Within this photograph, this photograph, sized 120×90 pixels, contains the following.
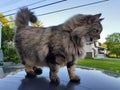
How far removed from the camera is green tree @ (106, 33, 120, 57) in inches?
2216

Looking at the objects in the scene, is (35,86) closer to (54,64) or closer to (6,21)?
(54,64)

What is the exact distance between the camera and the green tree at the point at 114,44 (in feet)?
185

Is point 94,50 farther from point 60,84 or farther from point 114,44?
point 60,84

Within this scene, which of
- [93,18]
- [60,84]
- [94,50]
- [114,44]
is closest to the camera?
[60,84]

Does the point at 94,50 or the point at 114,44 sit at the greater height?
the point at 114,44

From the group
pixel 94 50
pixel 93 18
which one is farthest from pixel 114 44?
pixel 93 18

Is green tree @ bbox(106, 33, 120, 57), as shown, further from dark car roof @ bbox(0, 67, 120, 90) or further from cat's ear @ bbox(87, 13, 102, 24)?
dark car roof @ bbox(0, 67, 120, 90)

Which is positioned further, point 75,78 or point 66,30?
point 66,30

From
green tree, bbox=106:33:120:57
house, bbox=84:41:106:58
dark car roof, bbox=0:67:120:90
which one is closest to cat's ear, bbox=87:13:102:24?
house, bbox=84:41:106:58

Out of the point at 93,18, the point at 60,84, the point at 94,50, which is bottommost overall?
the point at 94,50

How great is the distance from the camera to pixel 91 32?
3.95 metres

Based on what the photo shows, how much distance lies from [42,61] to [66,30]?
486mm

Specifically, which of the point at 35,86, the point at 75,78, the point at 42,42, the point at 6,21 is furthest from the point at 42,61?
the point at 6,21

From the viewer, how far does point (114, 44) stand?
193 ft
